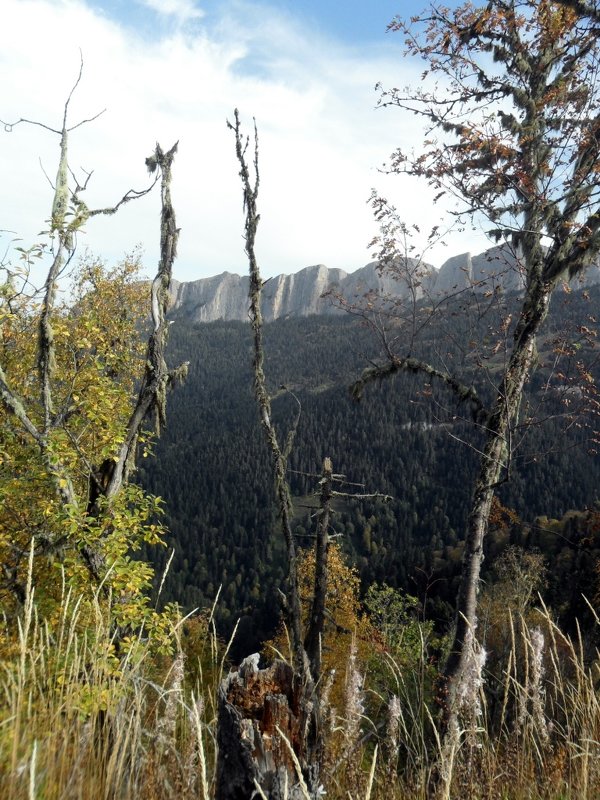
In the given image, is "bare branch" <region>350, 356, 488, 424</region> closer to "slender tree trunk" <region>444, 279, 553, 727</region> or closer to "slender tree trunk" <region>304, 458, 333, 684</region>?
"slender tree trunk" <region>444, 279, 553, 727</region>

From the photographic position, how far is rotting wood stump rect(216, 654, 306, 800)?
1.86 m

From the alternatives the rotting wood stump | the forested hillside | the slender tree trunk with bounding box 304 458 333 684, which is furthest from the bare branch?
the forested hillside

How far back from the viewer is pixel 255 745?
6.22 ft

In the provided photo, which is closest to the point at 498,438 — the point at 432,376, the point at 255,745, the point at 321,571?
the point at 432,376

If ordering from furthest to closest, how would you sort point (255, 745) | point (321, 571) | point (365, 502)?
point (365, 502)
point (321, 571)
point (255, 745)

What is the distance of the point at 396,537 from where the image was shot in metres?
124

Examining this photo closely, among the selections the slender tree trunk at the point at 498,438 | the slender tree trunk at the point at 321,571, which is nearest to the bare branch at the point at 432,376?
the slender tree trunk at the point at 498,438

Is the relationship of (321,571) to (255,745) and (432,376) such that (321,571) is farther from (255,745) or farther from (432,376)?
(255,745)

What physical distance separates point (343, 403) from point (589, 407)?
18947cm

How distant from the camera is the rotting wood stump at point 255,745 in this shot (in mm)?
1863

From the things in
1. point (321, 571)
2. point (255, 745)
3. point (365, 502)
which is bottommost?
point (365, 502)

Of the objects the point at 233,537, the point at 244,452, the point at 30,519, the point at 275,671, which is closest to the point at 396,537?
the point at 233,537

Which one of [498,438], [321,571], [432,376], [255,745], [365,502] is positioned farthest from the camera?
[365,502]

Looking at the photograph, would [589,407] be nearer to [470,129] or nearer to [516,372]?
[516,372]
